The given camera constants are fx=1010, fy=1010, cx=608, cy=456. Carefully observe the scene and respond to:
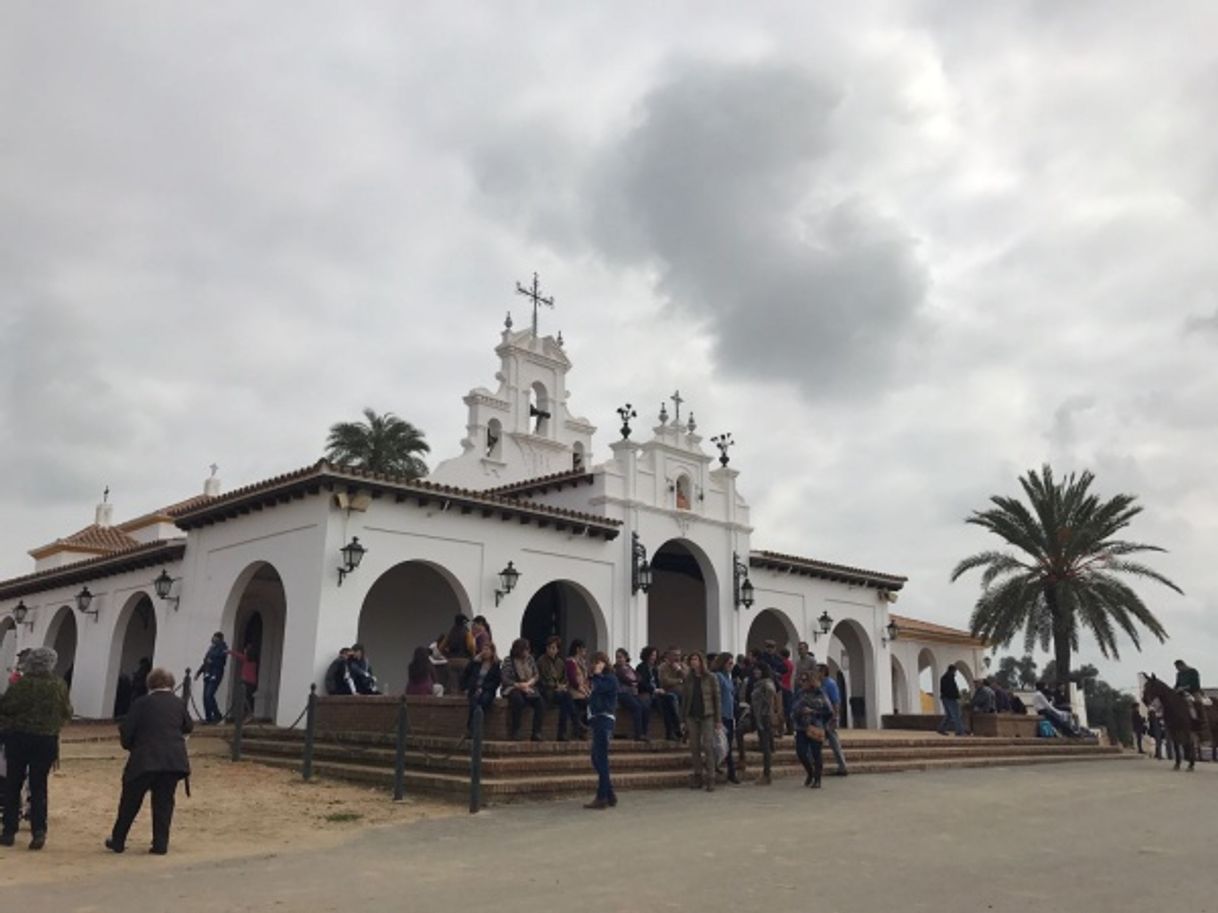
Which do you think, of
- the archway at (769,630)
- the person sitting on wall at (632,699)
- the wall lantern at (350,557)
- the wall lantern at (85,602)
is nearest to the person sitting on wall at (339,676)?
the wall lantern at (350,557)

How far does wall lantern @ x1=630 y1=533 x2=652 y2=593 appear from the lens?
Result: 827 inches

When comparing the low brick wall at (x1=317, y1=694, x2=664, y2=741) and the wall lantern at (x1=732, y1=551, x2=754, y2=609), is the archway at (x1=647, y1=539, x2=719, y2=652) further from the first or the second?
the low brick wall at (x1=317, y1=694, x2=664, y2=741)

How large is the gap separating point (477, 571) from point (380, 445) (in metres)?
18.0

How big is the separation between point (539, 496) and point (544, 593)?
215 cm

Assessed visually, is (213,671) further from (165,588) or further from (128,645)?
(128,645)

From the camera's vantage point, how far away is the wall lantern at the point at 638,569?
2100 cm

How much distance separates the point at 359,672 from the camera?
52.0 ft

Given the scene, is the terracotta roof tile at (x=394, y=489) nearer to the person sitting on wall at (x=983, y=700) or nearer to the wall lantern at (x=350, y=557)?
the wall lantern at (x=350, y=557)

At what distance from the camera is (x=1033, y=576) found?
92.5ft

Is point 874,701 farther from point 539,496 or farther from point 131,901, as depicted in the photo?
point 131,901

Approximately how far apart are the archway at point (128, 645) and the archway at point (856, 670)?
676 inches

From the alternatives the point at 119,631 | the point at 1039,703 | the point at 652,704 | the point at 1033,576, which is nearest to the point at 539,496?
the point at 652,704

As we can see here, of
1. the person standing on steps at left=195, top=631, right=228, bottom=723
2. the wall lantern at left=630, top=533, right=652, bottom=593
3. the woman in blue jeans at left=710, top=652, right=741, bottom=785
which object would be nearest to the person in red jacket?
the person standing on steps at left=195, top=631, right=228, bottom=723

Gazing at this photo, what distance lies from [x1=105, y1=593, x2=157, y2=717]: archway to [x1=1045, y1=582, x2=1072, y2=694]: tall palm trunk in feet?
74.4
